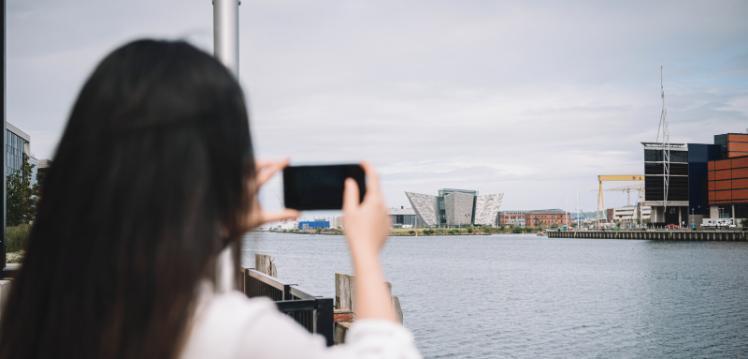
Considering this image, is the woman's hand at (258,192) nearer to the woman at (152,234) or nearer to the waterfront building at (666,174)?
the woman at (152,234)

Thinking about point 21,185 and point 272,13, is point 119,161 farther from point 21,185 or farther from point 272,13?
point 21,185

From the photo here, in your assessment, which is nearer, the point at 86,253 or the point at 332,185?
the point at 86,253

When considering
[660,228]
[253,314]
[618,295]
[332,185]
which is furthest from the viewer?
[660,228]

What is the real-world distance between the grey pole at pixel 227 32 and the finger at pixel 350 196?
1.72m

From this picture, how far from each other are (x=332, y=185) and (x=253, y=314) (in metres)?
0.50

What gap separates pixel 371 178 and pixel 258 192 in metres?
0.21

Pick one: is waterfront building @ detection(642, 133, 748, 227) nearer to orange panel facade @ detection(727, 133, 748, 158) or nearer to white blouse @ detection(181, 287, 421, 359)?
orange panel facade @ detection(727, 133, 748, 158)

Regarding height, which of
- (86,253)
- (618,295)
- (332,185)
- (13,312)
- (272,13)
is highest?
(272,13)

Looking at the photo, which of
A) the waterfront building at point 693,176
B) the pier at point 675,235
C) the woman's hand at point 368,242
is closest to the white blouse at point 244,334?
the woman's hand at point 368,242

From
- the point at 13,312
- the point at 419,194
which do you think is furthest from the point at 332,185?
the point at 419,194

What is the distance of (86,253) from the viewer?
1044mm

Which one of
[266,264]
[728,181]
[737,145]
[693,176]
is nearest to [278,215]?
[266,264]

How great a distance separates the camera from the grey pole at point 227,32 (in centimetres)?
292

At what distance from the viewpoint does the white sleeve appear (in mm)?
968
